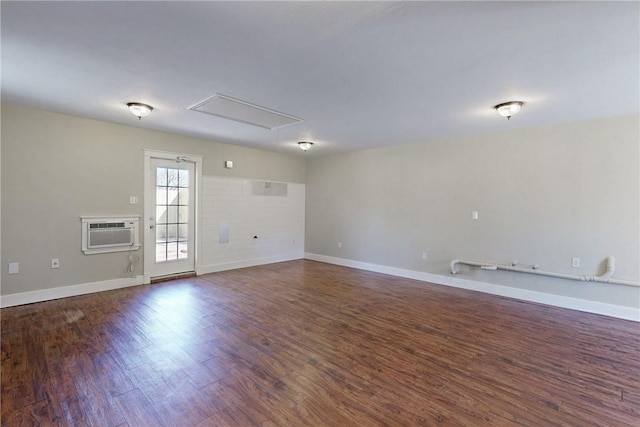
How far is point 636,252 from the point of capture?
140 inches

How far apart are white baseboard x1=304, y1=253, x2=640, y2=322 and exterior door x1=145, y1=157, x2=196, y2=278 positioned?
3.46m

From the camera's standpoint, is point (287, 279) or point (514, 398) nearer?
point (514, 398)

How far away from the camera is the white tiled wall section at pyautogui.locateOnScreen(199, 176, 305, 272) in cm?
561

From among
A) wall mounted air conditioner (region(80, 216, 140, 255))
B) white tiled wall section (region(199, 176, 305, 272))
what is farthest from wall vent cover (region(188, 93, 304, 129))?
wall mounted air conditioner (region(80, 216, 140, 255))

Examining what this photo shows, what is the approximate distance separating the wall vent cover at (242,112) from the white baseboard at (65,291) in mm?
2976

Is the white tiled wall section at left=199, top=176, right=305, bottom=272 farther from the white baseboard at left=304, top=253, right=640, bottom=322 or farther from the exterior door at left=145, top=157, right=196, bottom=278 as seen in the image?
the white baseboard at left=304, top=253, right=640, bottom=322

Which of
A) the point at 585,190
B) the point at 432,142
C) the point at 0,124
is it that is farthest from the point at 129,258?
the point at 585,190

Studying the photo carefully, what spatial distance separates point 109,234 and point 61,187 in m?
0.88

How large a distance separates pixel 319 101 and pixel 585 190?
3721 millimetres

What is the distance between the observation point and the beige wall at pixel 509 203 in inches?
144

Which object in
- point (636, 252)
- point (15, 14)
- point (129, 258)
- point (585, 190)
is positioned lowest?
point (129, 258)

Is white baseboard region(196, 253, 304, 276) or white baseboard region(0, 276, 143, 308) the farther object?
white baseboard region(196, 253, 304, 276)

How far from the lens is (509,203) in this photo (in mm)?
4422

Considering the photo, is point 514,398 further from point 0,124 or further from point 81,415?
point 0,124
